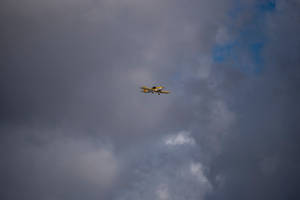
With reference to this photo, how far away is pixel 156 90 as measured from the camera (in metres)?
147
